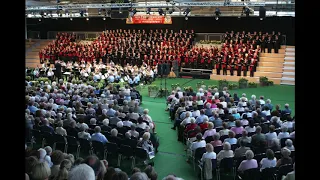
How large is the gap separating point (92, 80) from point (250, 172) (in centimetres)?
1527

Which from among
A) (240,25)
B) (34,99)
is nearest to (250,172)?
(34,99)

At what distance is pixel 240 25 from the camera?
27.3 m

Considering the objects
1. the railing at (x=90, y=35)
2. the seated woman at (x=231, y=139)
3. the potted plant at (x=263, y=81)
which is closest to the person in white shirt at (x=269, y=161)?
the seated woman at (x=231, y=139)

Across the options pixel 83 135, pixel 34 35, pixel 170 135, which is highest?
pixel 34 35

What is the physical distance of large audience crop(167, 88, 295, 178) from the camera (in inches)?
A: 275

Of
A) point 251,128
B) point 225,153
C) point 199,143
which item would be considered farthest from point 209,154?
point 251,128

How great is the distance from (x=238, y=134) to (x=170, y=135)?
2.90m

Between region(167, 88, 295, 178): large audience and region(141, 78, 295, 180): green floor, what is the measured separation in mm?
332

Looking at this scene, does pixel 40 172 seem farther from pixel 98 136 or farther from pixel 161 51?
pixel 161 51

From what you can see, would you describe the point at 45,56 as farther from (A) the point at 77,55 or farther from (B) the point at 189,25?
(B) the point at 189,25

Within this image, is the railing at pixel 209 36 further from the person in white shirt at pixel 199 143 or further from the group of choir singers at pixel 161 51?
the person in white shirt at pixel 199 143

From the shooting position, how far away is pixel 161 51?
85.4ft

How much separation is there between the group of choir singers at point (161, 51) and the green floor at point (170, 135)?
12.0ft
